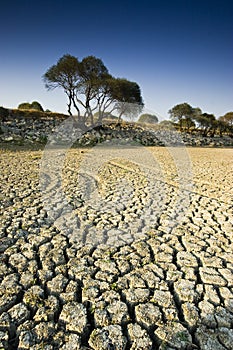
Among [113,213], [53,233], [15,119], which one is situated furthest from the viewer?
[15,119]

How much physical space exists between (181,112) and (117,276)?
26282mm

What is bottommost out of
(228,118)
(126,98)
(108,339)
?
(108,339)

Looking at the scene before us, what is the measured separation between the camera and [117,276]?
2148 millimetres

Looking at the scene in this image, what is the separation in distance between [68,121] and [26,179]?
47.1 feet

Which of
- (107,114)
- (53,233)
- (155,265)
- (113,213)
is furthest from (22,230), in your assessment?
(107,114)

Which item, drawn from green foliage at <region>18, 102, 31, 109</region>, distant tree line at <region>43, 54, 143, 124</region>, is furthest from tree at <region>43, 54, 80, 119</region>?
green foliage at <region>18, 102, 31, 109</region>

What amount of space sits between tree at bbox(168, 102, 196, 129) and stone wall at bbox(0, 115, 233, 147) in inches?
154

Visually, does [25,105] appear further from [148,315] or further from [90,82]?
[148,315]

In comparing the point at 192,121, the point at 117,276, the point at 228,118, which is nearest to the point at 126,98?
the point at 192,121

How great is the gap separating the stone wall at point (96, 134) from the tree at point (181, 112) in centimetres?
391

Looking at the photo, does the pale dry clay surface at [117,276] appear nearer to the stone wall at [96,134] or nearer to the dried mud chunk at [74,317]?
the dried mud chunk at [74,317]

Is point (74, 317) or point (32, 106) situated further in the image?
point (32, 106)

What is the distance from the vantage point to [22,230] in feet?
9.46

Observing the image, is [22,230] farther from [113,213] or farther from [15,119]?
[15,119]
